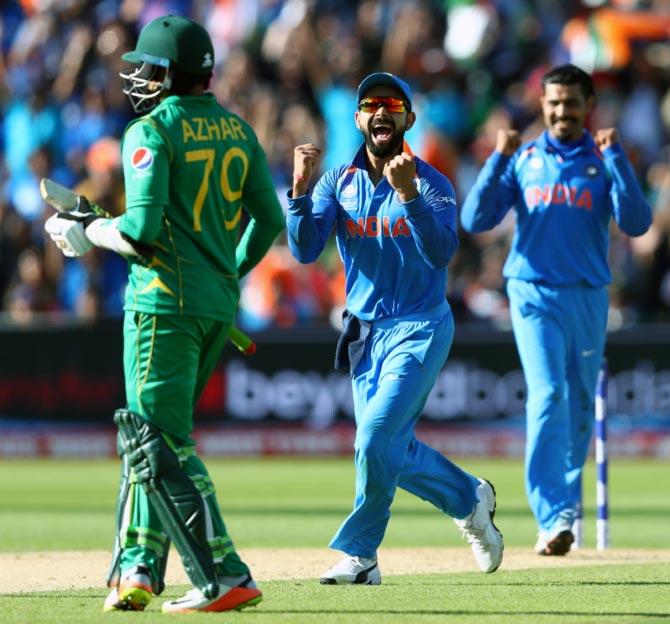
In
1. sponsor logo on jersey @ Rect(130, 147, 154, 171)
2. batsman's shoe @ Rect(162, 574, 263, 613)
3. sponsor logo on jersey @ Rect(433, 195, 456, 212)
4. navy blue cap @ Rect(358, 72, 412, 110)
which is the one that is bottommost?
batsman's shoe @ Rect(162, 574, 263, 613)

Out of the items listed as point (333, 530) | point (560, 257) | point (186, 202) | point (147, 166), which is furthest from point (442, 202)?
point (333, 530)

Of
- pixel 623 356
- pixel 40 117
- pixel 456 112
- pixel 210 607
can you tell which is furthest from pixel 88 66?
pixel 210 607

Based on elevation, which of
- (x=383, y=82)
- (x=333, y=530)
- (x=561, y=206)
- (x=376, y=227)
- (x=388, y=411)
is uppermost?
(x=383, y=82)

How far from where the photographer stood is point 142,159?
6.67 metres

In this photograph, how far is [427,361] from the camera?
823 centimetres

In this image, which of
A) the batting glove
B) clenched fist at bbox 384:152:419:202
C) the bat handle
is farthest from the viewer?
A: clenched fist at bbox 384:152:419:202

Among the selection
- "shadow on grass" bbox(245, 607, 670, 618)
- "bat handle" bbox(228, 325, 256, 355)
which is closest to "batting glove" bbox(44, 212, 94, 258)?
"bat handle" bbox(228, 325, 256, 355)

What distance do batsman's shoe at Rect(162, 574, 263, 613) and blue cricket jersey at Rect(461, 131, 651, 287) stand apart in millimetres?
3902

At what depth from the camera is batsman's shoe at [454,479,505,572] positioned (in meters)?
8.74

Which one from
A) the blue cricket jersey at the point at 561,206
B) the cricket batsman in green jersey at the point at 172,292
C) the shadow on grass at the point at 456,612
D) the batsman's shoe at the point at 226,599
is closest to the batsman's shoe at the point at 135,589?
the cricket batsman in green jersey at the point at 172,292

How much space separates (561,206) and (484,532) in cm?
234

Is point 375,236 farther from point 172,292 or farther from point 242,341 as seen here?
point 172,292

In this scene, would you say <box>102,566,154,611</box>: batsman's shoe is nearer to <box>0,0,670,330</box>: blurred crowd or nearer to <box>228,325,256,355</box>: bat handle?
<box>228,325,256,355</box>: bat handle

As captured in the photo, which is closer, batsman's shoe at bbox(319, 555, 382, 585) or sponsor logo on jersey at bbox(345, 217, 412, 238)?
batsman's shoe at bbox(319, 555, 382, 585)
